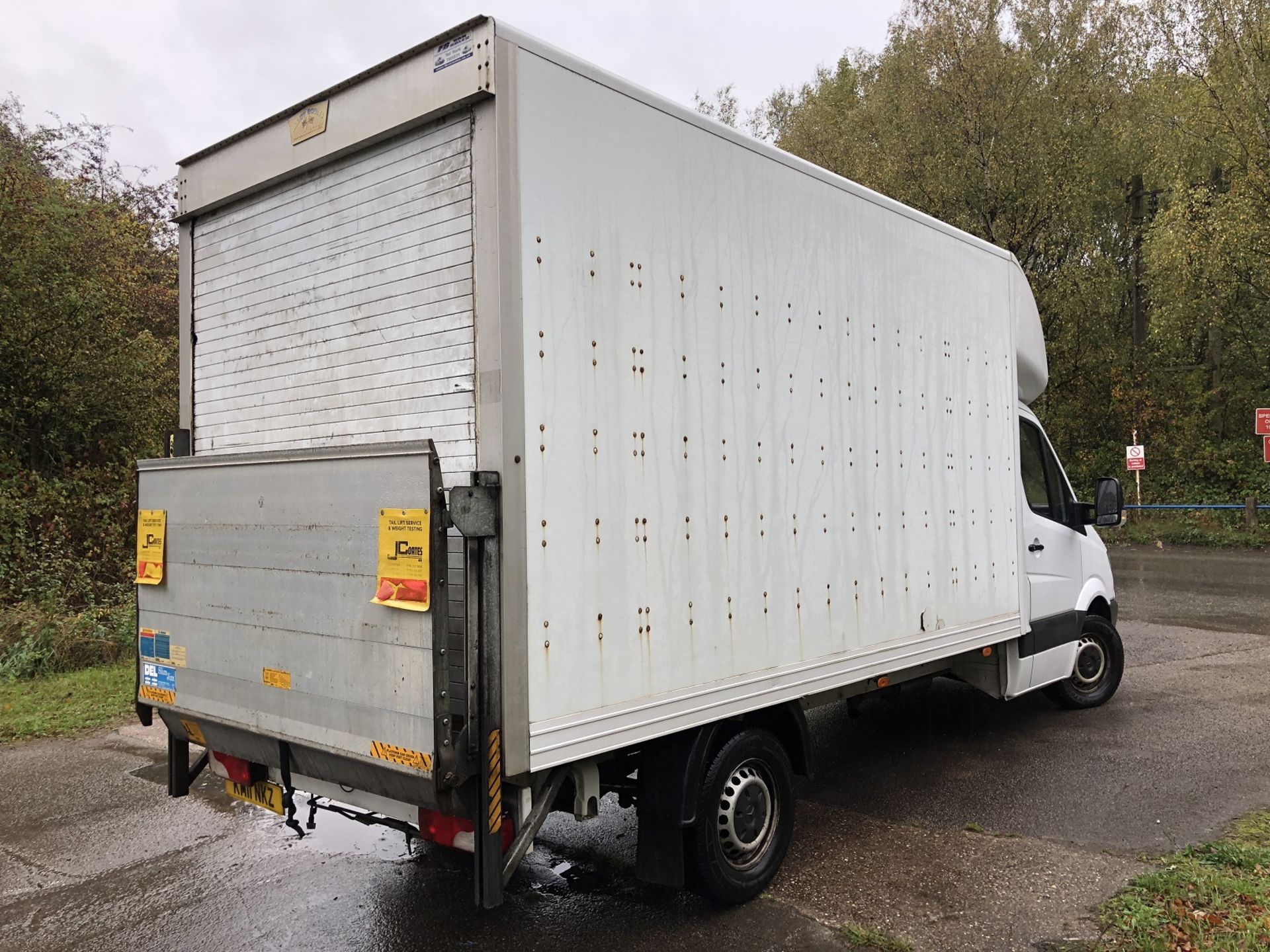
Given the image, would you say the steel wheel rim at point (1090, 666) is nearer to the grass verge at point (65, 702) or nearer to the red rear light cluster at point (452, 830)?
the red rear light cluster at point (452, 830)

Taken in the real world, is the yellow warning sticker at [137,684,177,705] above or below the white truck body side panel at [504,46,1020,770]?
below

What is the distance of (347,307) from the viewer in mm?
3602

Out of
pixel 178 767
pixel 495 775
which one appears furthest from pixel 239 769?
pixel 495 775

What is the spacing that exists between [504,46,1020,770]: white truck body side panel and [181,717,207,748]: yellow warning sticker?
1676mm

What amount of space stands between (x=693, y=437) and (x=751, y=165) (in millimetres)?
1268

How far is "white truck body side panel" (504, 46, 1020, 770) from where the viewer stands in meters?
3.15

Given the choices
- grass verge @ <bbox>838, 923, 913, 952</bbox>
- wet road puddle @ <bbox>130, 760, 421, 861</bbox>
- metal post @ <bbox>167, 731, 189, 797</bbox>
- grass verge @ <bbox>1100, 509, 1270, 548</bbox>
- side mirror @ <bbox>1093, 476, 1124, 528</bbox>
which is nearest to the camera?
grass verge @ <bbox>838, 923, 913, 952</bbox>

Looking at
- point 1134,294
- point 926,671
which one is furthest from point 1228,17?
point 926,671

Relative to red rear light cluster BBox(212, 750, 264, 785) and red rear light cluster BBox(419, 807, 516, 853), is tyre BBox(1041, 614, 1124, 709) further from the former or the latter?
red rear light cluster BBox(212, 750, 264, 785)

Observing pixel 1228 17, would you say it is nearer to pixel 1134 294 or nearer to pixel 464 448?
pixel 1134 294

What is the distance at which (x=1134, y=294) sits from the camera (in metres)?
25.4

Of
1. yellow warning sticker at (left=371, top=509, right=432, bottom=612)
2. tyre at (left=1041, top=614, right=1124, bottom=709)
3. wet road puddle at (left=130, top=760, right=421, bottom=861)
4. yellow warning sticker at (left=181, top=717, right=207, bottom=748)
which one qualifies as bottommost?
wet road puddle at (left=130, top=760, right=421, bottom=861)

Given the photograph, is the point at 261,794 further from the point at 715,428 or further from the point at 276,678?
the point at 715,428

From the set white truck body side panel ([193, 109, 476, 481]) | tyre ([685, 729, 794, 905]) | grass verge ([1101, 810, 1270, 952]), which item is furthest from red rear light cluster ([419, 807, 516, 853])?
grass verge ([1101, 810, 1270, 952])
